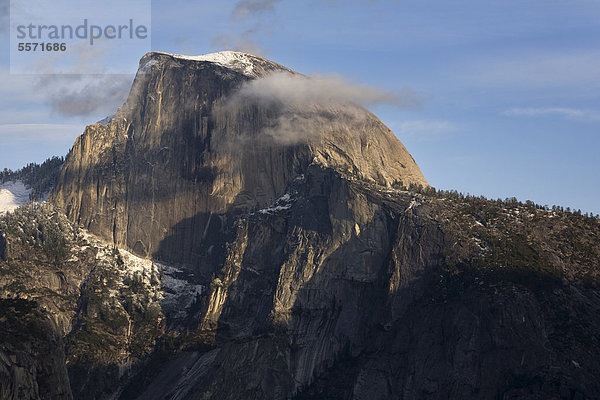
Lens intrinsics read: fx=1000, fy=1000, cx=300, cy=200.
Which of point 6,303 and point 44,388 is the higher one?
point 6,303

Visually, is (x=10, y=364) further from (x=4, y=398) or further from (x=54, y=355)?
(x=54, y=355)

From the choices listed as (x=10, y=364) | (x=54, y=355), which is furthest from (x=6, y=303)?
(x=10, y=364)

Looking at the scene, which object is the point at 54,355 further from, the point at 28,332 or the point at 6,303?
the point at 6,303

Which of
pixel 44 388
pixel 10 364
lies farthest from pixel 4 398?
pixel 44 388

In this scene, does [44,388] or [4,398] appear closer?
[4,398]

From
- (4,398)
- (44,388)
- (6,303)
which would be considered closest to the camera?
(4,398)

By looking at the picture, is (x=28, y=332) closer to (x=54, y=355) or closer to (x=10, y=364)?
(x=54, y=355)

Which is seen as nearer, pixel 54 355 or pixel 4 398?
pixel 4 398

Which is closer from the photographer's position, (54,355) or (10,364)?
(10,364)

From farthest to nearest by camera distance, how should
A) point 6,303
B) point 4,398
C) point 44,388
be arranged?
point 6,303 < point 44,388 < point 4,398
